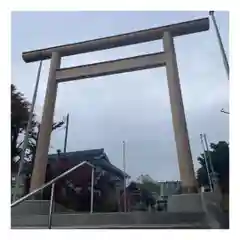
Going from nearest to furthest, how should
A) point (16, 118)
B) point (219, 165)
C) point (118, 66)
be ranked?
1. point (219, 165)
2. point (16, 118)
3. point (118, 66)

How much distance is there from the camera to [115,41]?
2934 millimetres

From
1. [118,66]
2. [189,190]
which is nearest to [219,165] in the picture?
[189,190]

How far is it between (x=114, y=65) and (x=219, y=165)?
1014 mm

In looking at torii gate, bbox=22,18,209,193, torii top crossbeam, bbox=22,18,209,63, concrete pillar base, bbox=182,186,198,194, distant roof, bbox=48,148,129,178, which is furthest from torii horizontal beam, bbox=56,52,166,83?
concrete pillar base, bbox=182,186,198,194

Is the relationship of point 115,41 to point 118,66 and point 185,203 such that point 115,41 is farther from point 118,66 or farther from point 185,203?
point 185,203

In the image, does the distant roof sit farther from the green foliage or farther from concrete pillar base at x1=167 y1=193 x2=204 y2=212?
concrete pillar base at x1=167 y1=193 x2=204 y2=212

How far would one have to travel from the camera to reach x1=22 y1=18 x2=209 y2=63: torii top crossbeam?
2840 mm

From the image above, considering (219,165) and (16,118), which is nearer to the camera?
Result: (219,165)

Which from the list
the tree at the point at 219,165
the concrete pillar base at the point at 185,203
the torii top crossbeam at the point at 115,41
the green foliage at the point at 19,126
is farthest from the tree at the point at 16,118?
the tree at the point at 219,165

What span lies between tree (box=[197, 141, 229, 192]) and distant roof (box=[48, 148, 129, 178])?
0.50 m

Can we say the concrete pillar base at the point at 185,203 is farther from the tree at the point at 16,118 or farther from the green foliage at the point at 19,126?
the tree at the point at 16,118
